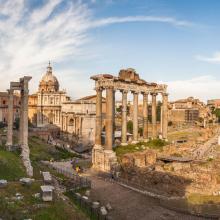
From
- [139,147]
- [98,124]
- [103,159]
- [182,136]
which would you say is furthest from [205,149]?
→ [103,159]

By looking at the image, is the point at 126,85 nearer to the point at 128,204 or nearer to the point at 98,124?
the point at 98,124

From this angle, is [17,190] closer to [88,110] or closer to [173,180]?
[173,180]

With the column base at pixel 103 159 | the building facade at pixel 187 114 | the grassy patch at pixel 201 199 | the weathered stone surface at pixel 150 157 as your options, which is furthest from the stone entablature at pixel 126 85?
the building facade at pixel 187 114

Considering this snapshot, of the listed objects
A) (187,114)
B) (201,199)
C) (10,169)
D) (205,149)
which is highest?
(187,114)

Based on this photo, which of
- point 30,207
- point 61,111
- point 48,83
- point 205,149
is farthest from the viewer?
point 48,83

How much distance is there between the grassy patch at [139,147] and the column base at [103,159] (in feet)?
5.16

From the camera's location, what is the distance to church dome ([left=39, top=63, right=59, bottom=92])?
76062mm

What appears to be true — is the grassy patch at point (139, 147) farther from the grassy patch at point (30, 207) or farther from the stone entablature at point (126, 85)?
the grassy patch at point (30, 207)

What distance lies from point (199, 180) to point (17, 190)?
1489 centimetres

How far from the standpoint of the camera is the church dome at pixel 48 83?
76.1m

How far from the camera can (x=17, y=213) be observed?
41.0 feet

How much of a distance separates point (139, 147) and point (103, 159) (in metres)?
6.18

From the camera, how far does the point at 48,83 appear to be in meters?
76.5

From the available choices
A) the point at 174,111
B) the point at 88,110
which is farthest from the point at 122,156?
the point at 174,111
